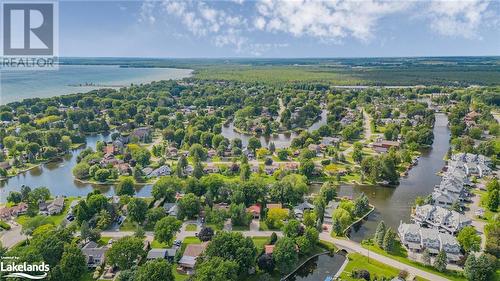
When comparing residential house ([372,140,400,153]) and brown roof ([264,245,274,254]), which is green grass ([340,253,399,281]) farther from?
residential house ([372,140,400,153])

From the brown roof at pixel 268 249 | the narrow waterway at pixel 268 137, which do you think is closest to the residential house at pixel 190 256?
the brown roof at pixel 268 249

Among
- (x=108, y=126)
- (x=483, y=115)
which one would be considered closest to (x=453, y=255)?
(x=483, y=115)

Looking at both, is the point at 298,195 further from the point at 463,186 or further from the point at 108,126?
the point at 108,126

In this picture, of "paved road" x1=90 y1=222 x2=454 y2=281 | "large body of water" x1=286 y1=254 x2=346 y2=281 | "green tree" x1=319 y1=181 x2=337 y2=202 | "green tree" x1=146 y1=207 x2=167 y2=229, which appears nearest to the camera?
"paved road" x1=90 y1=222 x2=454 y2=281

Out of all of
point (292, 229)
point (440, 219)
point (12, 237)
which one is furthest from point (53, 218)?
point (440, 219)

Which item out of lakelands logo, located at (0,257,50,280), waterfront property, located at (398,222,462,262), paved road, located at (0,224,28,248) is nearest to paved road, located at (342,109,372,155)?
waterfront property, located at (398,222,462,262)
